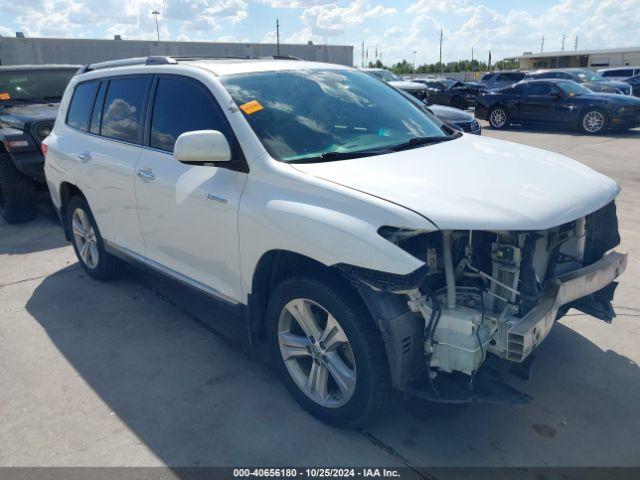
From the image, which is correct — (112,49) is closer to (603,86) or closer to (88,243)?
(603,86)

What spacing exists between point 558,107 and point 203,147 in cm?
1435

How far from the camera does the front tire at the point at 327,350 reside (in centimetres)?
264

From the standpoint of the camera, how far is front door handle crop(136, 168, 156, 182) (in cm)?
376

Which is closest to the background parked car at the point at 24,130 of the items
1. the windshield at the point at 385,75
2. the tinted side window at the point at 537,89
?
the windshield at the point at 385,75

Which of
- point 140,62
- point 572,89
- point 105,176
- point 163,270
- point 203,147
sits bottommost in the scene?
point 163,270

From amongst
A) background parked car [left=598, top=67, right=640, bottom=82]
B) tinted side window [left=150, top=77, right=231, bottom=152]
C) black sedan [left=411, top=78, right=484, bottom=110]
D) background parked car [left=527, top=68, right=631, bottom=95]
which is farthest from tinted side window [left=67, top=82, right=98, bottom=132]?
background parked car [left=598, top=67, right=640, bottom=82]

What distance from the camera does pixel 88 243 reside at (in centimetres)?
516

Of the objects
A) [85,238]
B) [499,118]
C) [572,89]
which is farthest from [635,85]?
[85,238]

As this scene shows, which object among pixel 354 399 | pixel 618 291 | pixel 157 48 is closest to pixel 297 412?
pixel 354 399

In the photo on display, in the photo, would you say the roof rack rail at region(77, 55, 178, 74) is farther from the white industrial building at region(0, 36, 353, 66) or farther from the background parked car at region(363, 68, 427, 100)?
the white industrial building at region(0, 36, 353, 66)

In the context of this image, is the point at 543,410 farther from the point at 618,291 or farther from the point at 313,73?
the point at 313,73

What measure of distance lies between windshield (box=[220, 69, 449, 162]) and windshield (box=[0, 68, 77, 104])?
6472mm

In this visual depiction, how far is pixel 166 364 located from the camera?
147 inches

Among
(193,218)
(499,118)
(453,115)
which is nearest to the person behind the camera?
(193,218)
